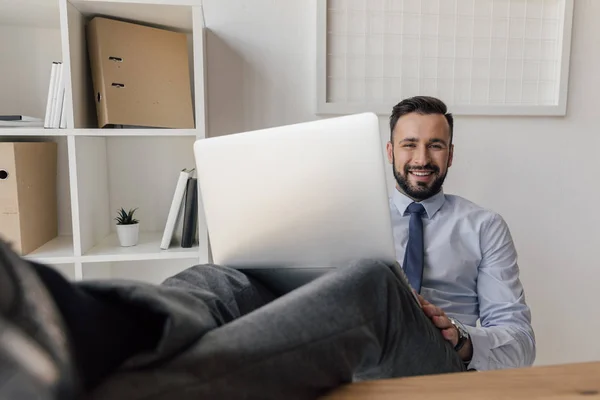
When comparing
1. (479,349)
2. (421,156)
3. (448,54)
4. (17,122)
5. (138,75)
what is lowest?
(479,349)

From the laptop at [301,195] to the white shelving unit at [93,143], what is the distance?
0.61 metres

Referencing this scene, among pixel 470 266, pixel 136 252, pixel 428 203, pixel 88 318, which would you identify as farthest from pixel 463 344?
pixel 136 252

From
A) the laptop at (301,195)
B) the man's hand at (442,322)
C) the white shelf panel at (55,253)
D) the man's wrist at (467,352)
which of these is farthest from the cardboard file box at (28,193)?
the man's wrist at (467,352)

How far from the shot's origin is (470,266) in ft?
4.37

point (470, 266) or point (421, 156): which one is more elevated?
point (421, 156)

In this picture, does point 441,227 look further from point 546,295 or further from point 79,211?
point 79,211

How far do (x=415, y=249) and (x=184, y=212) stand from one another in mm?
766

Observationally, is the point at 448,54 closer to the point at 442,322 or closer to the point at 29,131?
the point at 442,322

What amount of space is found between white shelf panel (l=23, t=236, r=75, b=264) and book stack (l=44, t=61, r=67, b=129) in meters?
0.40

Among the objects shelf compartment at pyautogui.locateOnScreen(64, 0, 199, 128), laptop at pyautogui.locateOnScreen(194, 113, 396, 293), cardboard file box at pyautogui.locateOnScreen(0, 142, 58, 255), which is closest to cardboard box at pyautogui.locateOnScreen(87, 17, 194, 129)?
shelf compartment at pyautogui.locateOnScreen(64, 0, 199, 128)

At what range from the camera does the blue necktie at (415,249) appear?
1314mm

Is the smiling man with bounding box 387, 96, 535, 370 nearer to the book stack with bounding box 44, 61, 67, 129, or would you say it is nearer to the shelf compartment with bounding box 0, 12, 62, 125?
the book stack with bounding box 44, 61, 67, 129

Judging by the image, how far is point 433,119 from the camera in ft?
4.45

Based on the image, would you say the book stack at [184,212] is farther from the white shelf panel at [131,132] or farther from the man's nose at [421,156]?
the man's nose at [421,156]
